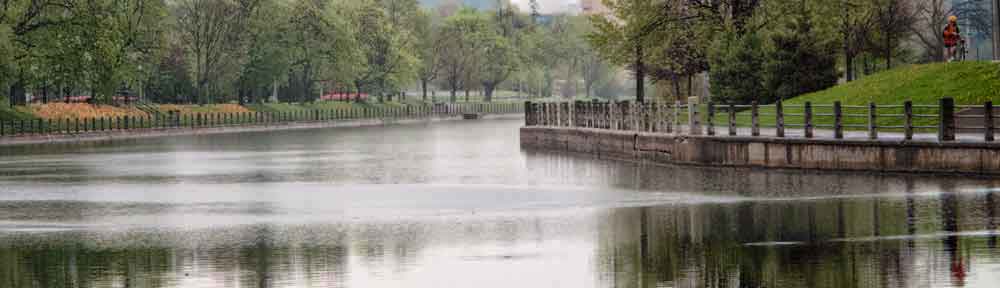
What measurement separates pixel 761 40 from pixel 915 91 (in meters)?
15.0

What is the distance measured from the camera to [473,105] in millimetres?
149625

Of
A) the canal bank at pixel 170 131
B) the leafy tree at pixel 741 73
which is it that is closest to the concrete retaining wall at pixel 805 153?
the leafy tree at pixel 741 73

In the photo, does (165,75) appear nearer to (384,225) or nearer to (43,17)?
(43,17)

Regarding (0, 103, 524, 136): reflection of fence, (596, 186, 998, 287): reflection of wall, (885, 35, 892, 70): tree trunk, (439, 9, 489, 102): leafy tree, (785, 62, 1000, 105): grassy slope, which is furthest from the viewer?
(439, 9, 489, 102): leafy tree

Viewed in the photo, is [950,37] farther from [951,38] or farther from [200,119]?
[200,119]

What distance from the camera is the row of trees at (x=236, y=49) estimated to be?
269ft

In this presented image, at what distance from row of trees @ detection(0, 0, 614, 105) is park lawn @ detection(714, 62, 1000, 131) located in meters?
35.3

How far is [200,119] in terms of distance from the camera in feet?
310

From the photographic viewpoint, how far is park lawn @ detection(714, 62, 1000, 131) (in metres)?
40.1

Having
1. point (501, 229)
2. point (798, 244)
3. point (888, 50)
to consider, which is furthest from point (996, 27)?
point (798, 244)

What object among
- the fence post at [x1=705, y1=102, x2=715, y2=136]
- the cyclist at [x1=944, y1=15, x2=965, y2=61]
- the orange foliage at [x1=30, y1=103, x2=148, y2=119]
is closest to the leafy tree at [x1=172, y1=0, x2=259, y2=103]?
the orange foliage at [x1=30, y1=103, x2=148, y2=119]

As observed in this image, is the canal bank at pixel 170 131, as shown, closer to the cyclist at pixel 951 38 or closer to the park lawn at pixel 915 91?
the park lawn at pixel 915 91

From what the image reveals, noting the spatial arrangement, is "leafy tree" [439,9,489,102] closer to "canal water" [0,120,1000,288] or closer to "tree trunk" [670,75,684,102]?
"tree trunk" [670,75,684,102]

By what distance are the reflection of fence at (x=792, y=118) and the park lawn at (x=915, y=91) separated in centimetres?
7
